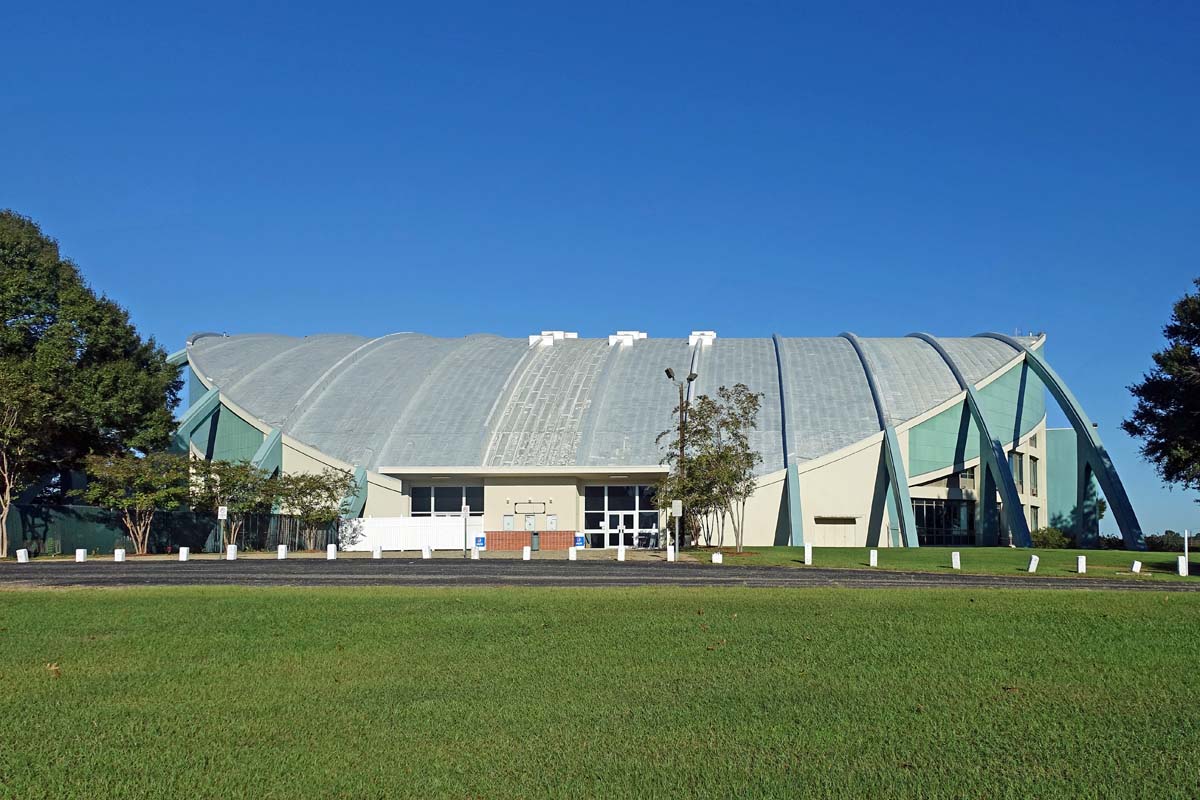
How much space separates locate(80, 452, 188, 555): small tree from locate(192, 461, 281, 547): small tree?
90 cm

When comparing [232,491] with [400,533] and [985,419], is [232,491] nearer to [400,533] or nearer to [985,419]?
[400,533]

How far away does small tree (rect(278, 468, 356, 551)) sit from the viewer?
53.7m

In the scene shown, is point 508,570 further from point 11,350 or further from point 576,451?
point 11,350

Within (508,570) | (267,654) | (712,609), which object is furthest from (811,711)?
(508,570)

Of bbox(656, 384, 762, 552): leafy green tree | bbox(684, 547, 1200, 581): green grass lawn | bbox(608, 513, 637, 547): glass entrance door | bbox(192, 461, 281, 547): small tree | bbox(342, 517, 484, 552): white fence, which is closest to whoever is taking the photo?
bbox(684, 547, 1200, 581): green grass lawn

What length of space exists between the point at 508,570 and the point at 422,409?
104 feet

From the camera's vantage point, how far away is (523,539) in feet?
189

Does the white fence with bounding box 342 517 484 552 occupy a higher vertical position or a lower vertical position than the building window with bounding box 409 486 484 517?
lower

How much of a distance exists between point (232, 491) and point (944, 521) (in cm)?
3648

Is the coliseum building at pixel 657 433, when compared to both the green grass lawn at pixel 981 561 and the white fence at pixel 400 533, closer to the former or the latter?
the white fence at pixel 400 533

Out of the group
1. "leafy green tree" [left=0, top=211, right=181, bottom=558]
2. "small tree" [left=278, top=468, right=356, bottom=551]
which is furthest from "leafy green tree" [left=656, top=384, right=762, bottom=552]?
"leafy green tree" [left=0, top=211, right=181, bottom=558]

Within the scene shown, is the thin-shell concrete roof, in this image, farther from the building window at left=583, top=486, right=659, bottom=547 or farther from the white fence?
the white fence

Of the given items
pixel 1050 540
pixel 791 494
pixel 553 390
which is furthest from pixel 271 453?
pixel 1050 540

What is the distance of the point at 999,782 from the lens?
295 inches
